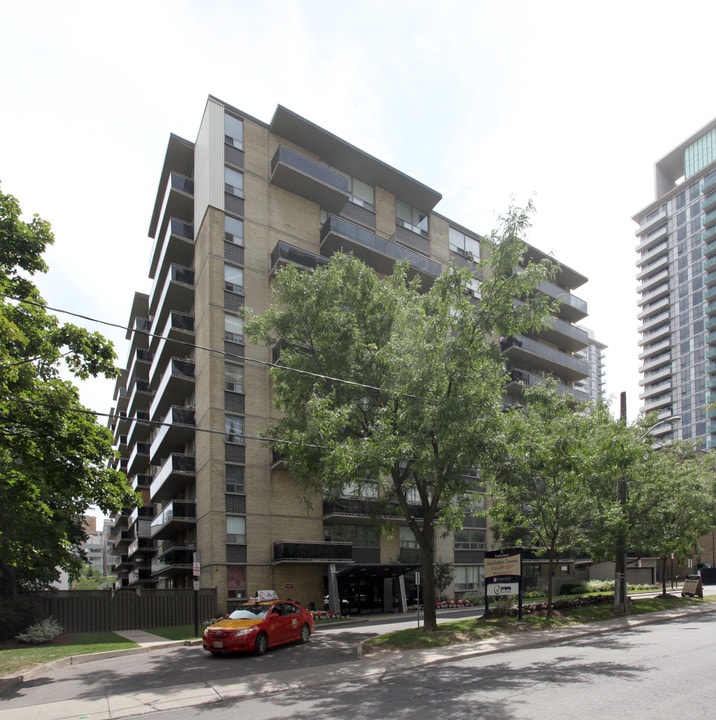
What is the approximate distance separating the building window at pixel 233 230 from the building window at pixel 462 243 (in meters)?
16.9

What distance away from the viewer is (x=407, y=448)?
16.5 meters

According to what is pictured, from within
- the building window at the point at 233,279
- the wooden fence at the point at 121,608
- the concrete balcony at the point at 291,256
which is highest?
the concrete balcony at the point at 291,256

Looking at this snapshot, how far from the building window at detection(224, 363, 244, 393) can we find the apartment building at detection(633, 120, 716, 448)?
89.3m

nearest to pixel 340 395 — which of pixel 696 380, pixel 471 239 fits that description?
pixel 471 239

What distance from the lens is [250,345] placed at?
35625 mm

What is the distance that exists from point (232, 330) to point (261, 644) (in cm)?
2059

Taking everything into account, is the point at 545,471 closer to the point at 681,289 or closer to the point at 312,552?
the point at 312,552

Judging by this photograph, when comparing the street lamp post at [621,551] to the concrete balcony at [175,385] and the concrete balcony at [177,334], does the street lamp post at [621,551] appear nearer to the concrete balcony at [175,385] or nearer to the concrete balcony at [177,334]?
the concrete balcony at [177,334]

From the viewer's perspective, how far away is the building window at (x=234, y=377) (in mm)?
34719

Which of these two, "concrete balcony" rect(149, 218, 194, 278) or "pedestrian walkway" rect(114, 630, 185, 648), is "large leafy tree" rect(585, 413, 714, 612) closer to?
"pedestrian walkway" rect(114, 630, 185, 648)

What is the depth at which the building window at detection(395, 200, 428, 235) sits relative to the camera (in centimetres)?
4469

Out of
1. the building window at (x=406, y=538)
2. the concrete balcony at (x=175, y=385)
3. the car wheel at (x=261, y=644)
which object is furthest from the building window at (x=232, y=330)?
the car wheel at (x=261, y=644)

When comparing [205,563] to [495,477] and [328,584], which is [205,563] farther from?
[495,477]

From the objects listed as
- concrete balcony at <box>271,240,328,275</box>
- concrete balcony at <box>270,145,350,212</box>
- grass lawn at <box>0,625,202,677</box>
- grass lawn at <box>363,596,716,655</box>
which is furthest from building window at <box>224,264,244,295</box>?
grass lawn at <box>363,596,716,655</box>
